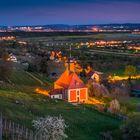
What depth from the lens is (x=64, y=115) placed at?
37.4 m

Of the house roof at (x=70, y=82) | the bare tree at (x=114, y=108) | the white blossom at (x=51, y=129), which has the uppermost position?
the white blossom at (x=51, y=129)

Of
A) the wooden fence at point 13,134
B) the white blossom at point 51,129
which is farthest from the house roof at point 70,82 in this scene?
the wooden fence at point 13,134

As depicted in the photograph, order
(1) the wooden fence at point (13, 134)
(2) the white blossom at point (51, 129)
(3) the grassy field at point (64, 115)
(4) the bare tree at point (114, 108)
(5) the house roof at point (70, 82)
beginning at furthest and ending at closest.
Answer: (5) the house roof at point (70, 82) < (4) the bare tree at point (114, 108) < (3) the grassy field at point (64, 115) < (2) the white blossom at point (51, 129) < (1) the wooden fence at point (13, 134)

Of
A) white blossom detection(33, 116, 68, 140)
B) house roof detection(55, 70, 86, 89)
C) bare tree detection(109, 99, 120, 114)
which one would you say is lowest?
bare tree detection(109, 99, 120, 114)

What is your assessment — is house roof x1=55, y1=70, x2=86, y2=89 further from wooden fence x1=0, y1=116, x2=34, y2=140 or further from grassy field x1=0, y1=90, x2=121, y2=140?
wooden fence x1=0, y1=116, x2=34, y2=140

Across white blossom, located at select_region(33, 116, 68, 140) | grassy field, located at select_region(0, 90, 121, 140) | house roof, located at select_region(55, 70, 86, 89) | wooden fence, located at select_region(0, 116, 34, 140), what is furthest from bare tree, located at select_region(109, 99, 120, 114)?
wooden fence, located at select_region(0, 116, 34, 140)

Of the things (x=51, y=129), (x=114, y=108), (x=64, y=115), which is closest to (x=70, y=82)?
(x=114, y=108)

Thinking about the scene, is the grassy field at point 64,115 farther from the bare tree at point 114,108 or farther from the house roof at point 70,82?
the house roof at point 70,82

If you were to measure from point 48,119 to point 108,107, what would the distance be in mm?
30642

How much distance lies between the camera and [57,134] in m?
20.5

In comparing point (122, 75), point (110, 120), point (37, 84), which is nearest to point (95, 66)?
point (122, 75)

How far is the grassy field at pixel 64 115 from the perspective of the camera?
102 ft

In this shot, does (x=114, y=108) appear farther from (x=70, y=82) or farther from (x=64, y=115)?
(x=64, y=115)

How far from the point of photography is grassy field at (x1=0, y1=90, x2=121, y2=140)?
102 feet
